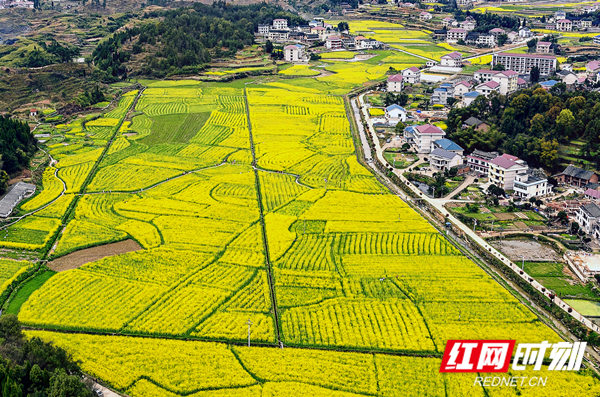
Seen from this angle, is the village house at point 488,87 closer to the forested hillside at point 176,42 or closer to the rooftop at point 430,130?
the rooftop at point 430,130

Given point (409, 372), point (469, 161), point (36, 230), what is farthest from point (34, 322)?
point (469, 161)

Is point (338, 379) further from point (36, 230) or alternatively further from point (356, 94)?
point (356, 94)

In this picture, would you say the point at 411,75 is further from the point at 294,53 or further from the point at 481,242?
the point at 481,242

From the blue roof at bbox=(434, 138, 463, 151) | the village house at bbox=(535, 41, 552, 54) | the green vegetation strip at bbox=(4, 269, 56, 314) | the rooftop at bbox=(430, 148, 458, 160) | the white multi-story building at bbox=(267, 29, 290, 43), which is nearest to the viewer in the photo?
the green vegetation strip at bbox=(4, 269, 56, 314)

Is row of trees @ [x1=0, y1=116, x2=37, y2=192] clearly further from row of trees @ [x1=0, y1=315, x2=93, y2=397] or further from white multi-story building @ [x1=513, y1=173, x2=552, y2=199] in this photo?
white multi-story building @ [x1=513, y1=173, x2=552, y2=199]

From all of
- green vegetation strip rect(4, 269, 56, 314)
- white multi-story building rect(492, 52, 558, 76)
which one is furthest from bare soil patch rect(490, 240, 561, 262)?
white multi-story building rect(492, 52, 558, 76)

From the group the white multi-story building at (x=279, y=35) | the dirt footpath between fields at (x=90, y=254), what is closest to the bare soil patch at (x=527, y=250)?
the dirt footpath between fields at (x=90, y=254)

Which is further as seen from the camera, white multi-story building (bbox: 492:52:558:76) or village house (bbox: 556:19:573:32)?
village house (bbox: 556:19:573:32)
